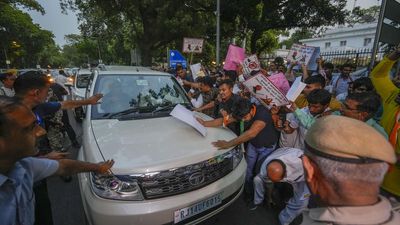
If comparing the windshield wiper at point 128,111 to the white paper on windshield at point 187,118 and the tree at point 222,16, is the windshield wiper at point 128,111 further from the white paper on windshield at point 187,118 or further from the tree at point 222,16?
the tree at point 222,16

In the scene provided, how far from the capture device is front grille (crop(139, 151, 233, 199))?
2205mm

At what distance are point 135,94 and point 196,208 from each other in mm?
1931

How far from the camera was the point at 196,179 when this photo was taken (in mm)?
2416

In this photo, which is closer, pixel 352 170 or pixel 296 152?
pixel 352 170

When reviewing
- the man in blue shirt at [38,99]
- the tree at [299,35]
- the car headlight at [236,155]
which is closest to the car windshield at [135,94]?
the man in blue shirt at [38,99]

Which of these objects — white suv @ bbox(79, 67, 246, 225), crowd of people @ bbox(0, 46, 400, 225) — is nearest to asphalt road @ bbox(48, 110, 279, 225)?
crowd of people @ bbox(0, 46, 400, 225)

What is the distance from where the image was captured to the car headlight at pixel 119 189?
2162mm

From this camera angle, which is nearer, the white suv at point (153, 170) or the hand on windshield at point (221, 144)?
the white suv at point (153, 170)

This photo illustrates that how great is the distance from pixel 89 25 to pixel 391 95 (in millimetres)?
26578

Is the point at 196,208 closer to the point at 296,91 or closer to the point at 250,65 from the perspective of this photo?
the point at 296,91

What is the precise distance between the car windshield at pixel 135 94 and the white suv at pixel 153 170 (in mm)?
26

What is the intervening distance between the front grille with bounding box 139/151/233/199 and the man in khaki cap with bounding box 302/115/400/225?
1476 mm

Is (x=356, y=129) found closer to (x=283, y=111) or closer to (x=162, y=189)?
(x=162, y=189)

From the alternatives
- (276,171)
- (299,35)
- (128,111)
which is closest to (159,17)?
(128,111)
